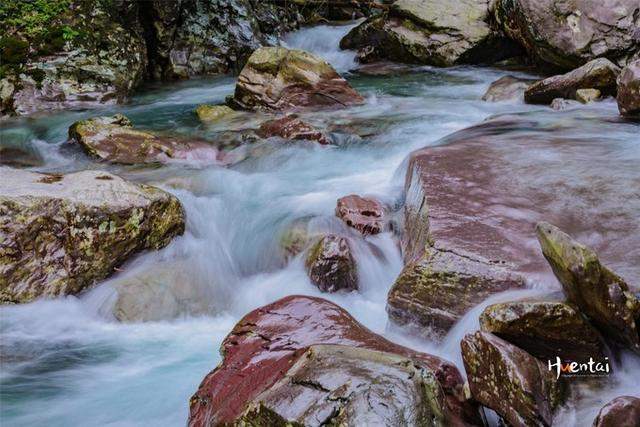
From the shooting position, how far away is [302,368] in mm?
2547

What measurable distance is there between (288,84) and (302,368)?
7.54 metres

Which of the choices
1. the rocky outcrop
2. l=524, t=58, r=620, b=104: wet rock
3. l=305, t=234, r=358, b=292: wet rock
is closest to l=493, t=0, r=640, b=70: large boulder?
l=524, t=58, r=620, b=104: wet rock

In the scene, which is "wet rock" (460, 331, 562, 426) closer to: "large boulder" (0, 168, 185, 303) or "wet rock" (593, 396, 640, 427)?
"wet rock" (593, 396, 640, 427)

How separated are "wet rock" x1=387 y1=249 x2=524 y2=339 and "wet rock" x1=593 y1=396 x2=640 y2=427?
1134 millimetres

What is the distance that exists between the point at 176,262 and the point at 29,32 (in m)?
7.64

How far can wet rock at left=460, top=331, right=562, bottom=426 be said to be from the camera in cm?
259

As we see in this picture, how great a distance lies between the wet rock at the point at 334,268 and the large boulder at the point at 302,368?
1111 mm

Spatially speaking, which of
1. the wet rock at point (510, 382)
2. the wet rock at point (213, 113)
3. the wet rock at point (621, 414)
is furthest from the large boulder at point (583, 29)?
the wet rock at point (621, 414)

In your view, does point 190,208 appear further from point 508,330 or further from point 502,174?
point 508,330

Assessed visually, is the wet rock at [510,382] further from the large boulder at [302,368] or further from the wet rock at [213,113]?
the wet rock at [213,113]

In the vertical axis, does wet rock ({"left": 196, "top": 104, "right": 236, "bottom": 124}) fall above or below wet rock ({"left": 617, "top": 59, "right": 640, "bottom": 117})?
below

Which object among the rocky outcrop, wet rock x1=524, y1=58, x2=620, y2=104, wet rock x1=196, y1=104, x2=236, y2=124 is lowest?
wet rock x1=196, y1=104, x2=236, y2=124

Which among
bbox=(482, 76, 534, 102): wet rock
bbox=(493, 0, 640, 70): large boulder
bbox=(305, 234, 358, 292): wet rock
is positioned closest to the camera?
bbox=(305, 234, 358, 292): wet rock

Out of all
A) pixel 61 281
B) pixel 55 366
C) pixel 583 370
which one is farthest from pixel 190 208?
pixel 583 370
